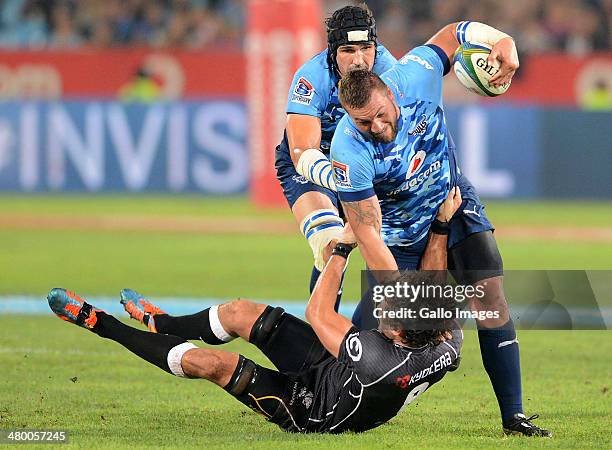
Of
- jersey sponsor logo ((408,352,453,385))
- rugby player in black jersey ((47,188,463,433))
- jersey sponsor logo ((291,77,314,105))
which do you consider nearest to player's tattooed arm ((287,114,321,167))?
jersey sponsor logo ((291,77,314,105))

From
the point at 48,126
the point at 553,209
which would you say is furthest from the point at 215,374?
the point at 48,126

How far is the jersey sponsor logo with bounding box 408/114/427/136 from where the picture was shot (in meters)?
7.06

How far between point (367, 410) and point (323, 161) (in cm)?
189

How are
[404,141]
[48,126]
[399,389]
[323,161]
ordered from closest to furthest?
1. [399,389]
2. [404,141]
3. [323,161]
4. [48,126]

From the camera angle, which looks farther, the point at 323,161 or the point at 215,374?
the point at 323,161

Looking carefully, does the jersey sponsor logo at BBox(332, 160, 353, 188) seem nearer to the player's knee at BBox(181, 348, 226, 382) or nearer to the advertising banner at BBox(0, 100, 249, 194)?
the player's knee at BBox(181, 348, 226, 382)

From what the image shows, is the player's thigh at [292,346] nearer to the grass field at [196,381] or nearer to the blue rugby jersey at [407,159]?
the grass field at [196,381]

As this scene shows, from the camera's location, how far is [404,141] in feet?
23.0

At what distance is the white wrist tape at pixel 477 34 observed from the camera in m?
7.41

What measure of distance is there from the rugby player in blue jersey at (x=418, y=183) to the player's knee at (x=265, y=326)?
555 millimetres

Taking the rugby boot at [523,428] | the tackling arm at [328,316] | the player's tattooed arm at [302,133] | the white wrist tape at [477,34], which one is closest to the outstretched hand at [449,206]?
the tackling arm at [328,316]

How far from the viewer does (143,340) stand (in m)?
7.14

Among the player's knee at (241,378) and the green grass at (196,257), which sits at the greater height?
the player's knee at (241,378)

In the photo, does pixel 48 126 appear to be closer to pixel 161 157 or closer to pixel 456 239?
pixel 161 157
